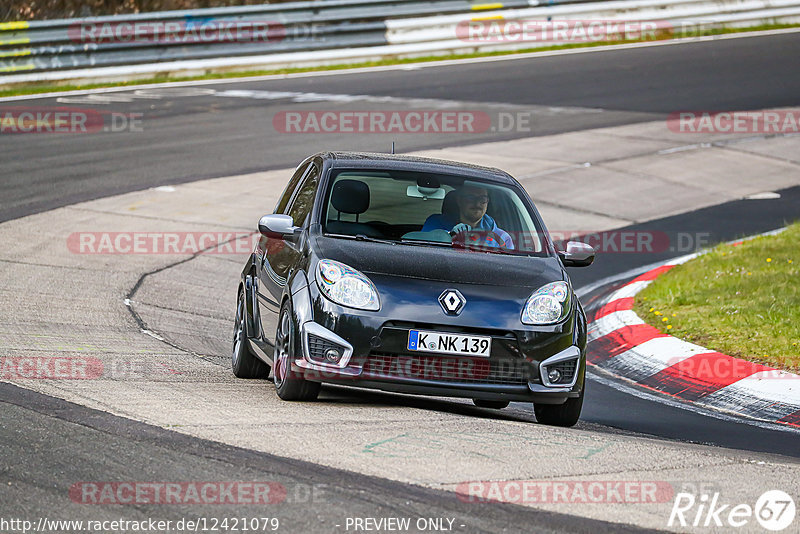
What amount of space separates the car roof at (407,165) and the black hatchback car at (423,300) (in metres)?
0.04

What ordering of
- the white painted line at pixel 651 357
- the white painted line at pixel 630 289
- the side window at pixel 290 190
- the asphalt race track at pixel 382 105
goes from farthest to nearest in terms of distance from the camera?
the asphalt race track at pixel 382 105, the white painted line at pixel 630 289, the white painted line at pixel 651 357, the side window at pixel 290 190

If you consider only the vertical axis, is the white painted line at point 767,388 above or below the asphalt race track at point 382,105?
below

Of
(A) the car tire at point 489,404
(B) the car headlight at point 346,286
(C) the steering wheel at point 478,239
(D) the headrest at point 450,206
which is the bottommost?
(A) the car tire at point 489,404

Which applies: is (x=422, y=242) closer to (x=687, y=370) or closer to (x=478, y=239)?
(x=478, y=239)

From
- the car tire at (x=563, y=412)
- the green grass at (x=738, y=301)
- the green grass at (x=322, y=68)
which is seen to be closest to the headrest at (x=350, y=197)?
the car tire at (x=563, y=412)

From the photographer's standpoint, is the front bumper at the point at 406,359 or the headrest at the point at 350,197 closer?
the front bumper at the point at 406,359

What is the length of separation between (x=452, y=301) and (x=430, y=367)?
387 mm

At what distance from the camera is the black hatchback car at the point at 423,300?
6875 mm

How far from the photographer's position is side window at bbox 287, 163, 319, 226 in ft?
26.4

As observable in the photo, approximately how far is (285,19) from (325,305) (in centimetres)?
2021

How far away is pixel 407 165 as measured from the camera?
324 inches

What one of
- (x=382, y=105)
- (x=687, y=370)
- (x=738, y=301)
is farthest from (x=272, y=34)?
(x=687, y=370)

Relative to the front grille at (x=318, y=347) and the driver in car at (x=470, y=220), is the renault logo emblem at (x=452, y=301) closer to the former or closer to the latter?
the front grille at (x=318, y=347)

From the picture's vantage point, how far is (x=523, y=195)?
831 centimetres
